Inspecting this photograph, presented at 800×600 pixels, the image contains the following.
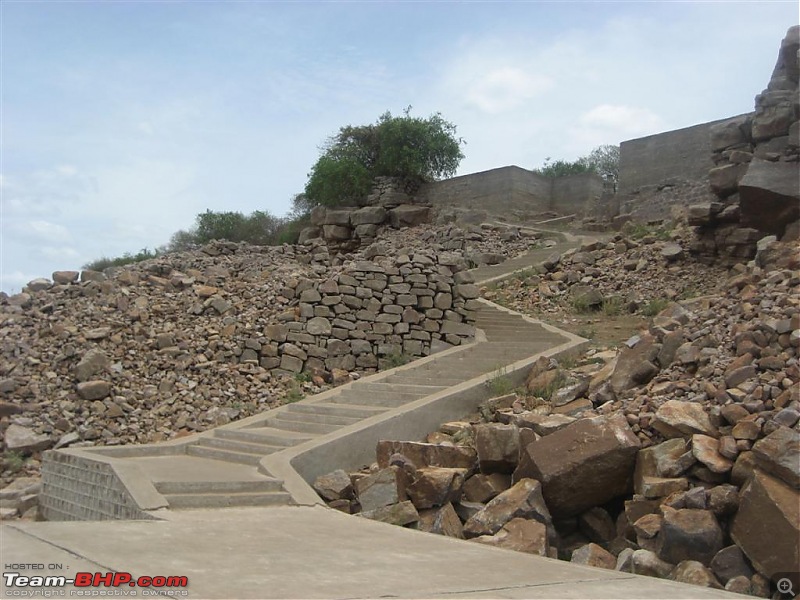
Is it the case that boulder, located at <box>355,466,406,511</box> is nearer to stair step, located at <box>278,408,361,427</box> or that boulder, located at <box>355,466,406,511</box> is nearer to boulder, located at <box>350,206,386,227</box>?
stair step, located at <box>278,408,361,427</box>

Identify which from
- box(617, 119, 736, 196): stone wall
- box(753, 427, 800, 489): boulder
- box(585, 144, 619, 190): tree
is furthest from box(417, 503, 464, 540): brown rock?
box(585, 144, 619, 190): tree

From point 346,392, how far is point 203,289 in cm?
418

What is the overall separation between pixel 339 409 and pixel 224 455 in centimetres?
172

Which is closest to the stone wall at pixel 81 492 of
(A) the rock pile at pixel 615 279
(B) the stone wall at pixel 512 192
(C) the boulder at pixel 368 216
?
(A) the rock pile at pixel 615 279

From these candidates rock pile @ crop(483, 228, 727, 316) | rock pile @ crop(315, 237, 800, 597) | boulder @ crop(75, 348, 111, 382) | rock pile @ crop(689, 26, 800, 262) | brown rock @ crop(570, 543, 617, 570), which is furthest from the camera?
rock pile @ crop(483, 228, 727, 316)

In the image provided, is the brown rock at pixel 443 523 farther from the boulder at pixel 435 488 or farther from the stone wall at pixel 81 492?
the stone wall at pixel 81 492

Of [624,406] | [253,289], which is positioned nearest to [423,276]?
[253,289]

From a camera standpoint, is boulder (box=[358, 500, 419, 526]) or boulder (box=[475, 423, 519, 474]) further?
boulder (box=[475, 423, 519, 474])

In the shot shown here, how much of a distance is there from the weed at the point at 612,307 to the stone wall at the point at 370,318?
114 inches

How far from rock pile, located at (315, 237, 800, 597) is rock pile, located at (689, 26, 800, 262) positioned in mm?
4770

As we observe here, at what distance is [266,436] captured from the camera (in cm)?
823

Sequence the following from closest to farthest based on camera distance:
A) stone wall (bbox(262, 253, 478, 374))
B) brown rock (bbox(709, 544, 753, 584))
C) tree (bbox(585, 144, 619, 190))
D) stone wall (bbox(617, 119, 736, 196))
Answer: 1. brown rock (bbox(709, 544, 753, 584))
2. stone wall (bbox(262, 253, 478, 374))
3. stone wall (bbox(617, 119, 736, 196))
4. tree (bbox(585, 144, 619, 190))

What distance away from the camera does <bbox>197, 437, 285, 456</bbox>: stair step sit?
7.83 m

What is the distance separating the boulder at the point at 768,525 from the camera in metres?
4.34
